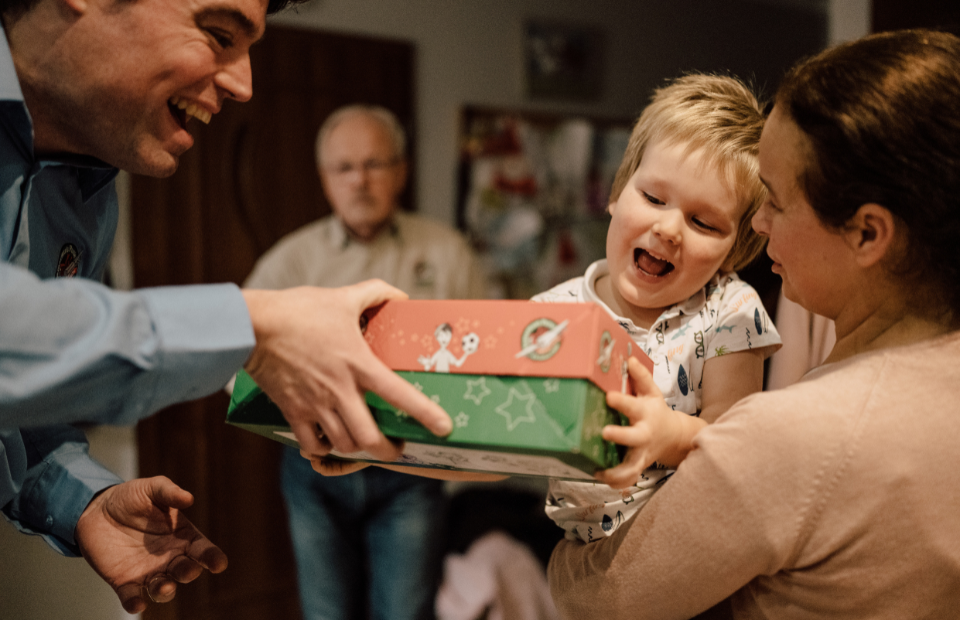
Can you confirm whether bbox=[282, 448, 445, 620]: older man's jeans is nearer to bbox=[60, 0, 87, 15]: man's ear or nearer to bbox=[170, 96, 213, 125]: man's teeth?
bbox=[170, 96, 213, 125]: man's teeth

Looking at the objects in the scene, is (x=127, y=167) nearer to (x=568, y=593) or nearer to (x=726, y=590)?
(x=568, y=593)

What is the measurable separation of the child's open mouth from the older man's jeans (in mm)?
1208

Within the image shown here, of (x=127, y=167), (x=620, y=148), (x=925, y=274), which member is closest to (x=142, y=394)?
(x=127, y=167)

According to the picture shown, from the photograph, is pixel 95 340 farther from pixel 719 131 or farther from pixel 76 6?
pixel 719 131

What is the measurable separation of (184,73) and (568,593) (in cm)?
78

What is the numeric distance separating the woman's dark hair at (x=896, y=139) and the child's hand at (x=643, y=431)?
252 mm

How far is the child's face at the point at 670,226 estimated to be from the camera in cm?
93

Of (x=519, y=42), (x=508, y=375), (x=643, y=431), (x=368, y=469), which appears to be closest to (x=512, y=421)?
(x=508, y=375)

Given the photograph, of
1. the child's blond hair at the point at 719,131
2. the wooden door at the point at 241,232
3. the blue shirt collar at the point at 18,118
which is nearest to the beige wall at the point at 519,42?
the wooden door at the point at 241,232

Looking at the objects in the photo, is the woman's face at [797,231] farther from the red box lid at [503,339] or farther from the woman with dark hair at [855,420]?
the red box lid at [503,339]

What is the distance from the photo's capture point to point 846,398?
68 centimetres

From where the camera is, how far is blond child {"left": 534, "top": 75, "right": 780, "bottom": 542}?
932 millimetres

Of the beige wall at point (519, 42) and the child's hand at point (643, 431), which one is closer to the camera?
the child's hand at point (643, 431)

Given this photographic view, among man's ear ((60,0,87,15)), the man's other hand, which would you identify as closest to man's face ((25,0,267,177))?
man's ear ((60,0,87,15))
